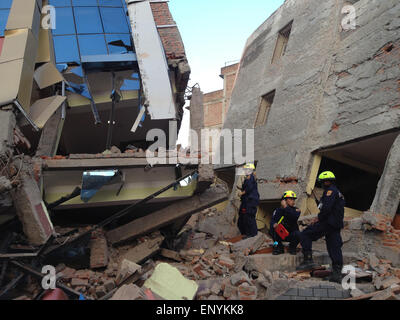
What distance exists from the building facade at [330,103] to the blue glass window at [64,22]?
6969 mm

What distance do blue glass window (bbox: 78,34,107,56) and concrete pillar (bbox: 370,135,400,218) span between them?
768 centimetres

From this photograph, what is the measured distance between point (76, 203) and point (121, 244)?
1294mm

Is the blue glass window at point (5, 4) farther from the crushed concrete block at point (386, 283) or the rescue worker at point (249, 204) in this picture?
the crushed concrete block at point (386, 283)

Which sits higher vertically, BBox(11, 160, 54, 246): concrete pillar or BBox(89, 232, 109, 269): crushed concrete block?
BBox(11, 160, 54, 246): concrete pillar

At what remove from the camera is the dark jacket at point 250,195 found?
8.59 m

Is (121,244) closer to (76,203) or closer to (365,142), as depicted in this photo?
(76,203)

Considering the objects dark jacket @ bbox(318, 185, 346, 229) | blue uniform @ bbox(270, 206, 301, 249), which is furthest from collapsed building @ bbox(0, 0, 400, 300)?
dark jacket @ bbox(318, 185, 346, 229)

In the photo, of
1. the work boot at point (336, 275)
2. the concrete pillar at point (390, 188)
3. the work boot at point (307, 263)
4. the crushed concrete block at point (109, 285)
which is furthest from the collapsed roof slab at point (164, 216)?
the concrete pillar at point (390, 188)

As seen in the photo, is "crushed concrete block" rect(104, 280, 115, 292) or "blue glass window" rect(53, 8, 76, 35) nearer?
"crushed concrete block" rect(104, 280, 115, 292)

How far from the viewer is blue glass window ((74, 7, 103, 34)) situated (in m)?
10.5

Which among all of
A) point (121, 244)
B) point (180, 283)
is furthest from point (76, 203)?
point (180, 283)

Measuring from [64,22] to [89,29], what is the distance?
692 mm

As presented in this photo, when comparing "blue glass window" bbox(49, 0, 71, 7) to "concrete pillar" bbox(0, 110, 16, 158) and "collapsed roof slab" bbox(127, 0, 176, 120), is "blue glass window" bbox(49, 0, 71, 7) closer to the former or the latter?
"collapsed roof slab" bbox(127, 0, 176, 120)

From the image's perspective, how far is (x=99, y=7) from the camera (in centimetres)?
1092
